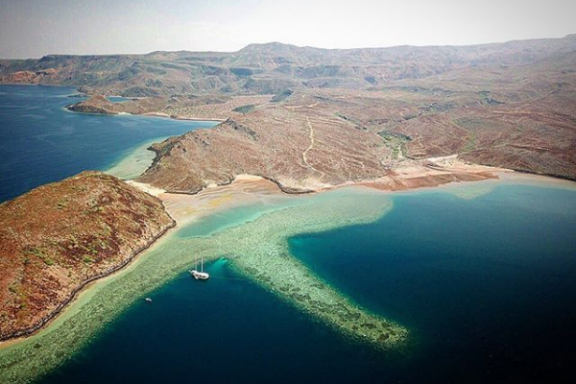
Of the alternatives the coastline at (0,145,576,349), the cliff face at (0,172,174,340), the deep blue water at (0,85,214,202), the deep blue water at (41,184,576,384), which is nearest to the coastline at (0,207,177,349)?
the coastline at (0,145,576,349)

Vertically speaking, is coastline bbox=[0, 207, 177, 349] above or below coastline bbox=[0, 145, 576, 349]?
below

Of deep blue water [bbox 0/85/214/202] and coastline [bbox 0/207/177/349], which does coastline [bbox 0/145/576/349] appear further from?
deep blue water [bbox 0/85/214/202]

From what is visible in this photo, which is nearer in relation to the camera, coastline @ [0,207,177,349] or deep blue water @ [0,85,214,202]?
coastline @ [0,207,177,349]

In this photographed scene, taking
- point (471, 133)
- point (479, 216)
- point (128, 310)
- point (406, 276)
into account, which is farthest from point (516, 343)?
point (471, 133)

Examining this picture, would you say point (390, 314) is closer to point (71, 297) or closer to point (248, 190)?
point (71, 297)

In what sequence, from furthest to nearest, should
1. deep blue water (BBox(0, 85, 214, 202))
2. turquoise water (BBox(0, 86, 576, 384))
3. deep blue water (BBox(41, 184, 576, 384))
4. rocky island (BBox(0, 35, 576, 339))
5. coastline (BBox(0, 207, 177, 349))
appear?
deep blue water (BBox(0, 85, 214, 202)), rocky island (BBox(0, 35, 576, 339)), coastline (BBox(0, 207, 177, 349)), turquoise water (BBox(0, 86, 576, 384)), deep blue water (BBox(41, 184, 576, 384))
